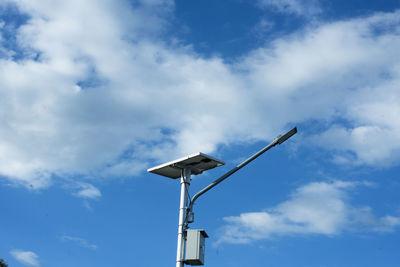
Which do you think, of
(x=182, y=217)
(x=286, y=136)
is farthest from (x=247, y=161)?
(x=182, y=217)

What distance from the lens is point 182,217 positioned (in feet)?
42.4

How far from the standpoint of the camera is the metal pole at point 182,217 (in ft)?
40.7

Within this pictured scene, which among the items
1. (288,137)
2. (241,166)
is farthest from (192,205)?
(288,137)

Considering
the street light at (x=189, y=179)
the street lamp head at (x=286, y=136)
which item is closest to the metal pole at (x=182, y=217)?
the street light at (x=189, y=179)

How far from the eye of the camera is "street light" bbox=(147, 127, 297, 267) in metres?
12.4

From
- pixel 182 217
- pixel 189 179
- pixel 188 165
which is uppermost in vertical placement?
pixel 188 165

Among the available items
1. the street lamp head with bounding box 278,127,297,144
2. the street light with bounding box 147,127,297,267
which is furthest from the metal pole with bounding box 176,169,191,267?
the street lamp head with bounding box 278,127,297,144

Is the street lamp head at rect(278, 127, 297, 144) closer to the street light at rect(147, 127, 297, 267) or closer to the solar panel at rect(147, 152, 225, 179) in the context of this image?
the street light at rect(147, 127, 297, 267)

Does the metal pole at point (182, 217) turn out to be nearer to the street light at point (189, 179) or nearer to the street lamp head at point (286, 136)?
the street light at point (189, 179)

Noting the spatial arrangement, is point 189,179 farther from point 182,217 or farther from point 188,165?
point 182,217

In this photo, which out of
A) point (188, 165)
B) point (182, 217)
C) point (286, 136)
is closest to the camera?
point (286, 136)

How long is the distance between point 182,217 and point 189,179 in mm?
1200

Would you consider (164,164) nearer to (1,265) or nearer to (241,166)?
(241,166)

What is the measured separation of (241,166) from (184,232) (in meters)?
2.31
